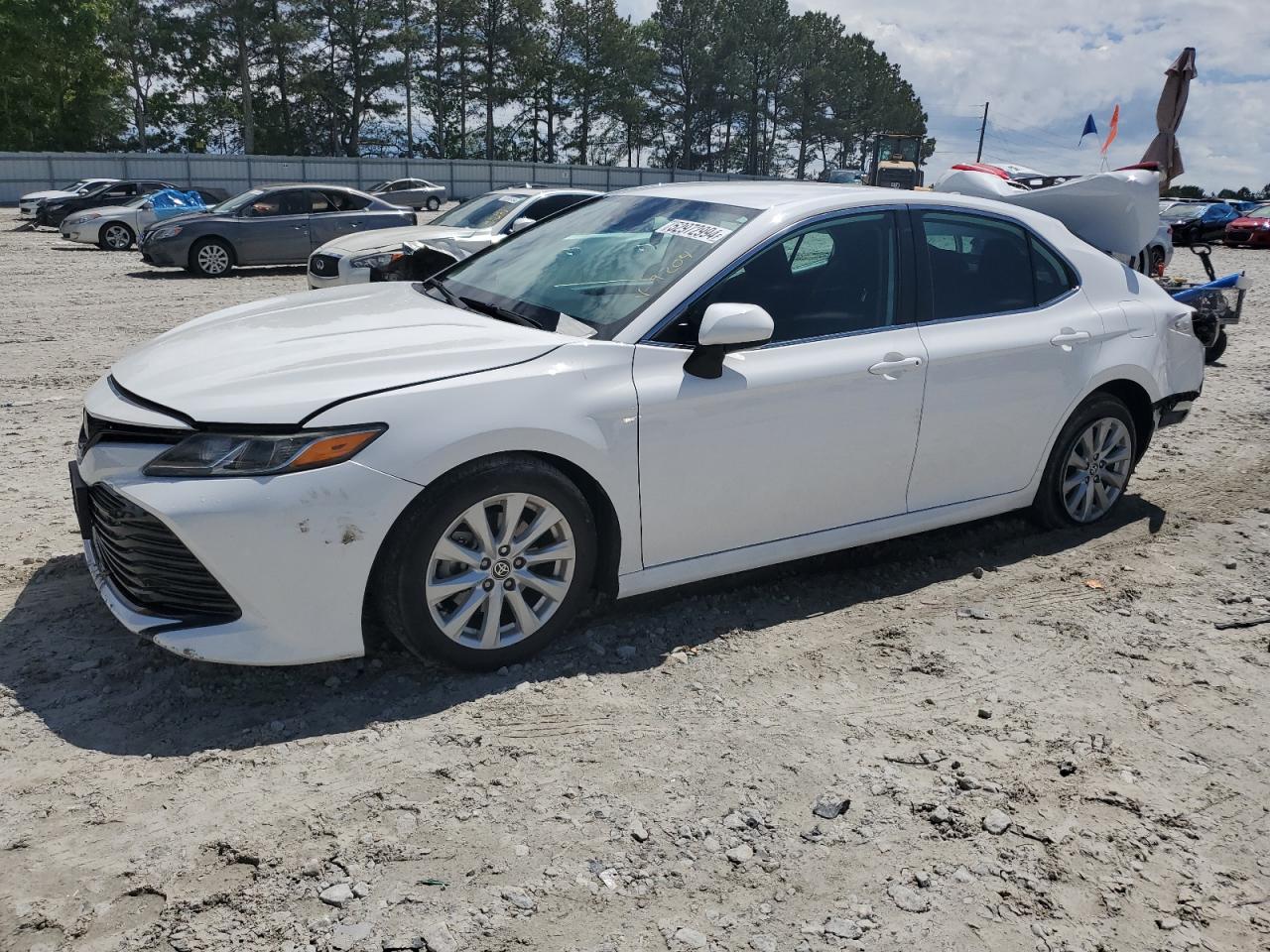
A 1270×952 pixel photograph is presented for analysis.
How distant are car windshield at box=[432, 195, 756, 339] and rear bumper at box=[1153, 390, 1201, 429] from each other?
8.48 feet

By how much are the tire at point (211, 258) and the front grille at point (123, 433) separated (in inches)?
560

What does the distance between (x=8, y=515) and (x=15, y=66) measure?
53.9m

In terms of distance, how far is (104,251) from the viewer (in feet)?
67.6

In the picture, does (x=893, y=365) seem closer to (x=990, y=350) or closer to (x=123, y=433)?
(x=990, y=350)

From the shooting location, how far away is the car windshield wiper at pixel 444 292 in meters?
A: 4.33

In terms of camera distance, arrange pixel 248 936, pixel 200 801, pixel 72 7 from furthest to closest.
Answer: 1. pixel 72 7
2. pixel 200 801
3. pixel 248 936

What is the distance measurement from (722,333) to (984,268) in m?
1.67

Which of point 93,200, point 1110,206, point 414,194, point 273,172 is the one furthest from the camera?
point 273,172

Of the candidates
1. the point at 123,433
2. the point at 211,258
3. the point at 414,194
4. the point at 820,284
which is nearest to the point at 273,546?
the point at 123,433

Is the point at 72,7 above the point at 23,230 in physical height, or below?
above

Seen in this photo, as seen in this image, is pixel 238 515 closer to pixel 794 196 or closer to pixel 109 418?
pixel 109 418

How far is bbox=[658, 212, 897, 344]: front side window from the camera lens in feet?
12.8

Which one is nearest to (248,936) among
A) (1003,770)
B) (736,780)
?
(736,780)

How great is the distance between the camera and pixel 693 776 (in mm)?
3092
